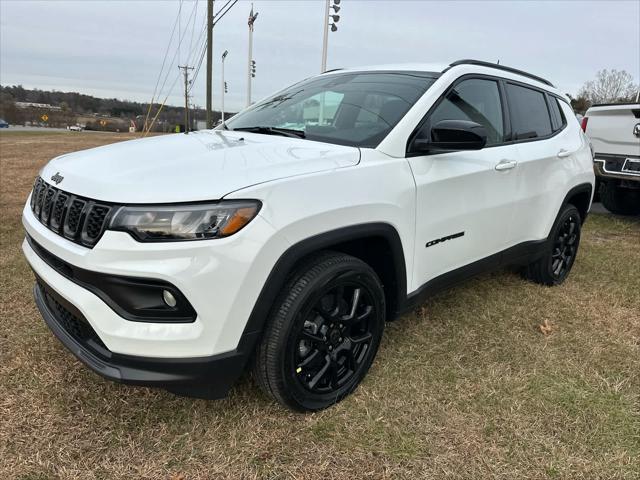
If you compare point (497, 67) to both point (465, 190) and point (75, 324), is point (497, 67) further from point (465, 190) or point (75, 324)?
point (75, 324)

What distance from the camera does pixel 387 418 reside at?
2.44 meters

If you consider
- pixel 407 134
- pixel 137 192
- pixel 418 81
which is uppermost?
pixel 418 81

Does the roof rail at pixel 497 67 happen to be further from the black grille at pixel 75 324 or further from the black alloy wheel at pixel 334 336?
the black grille at pixel 75 324

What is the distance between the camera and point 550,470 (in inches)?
84.7

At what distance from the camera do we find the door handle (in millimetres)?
3195

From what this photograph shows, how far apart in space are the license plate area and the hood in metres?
5.49

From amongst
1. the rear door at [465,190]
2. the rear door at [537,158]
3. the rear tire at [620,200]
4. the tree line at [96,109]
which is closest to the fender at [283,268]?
the rear door at [465,190]

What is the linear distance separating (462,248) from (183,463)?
76.3 inches

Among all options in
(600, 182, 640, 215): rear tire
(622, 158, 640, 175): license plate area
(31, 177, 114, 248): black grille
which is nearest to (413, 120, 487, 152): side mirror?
(31, 177, 114, 248): black grille

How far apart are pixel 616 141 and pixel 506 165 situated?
4.38m

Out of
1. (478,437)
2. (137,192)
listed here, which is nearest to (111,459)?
(137,192)

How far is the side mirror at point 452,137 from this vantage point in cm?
254

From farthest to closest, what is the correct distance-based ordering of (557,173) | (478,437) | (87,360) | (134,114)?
(134,114), (557,173), (478,437), (87,360)

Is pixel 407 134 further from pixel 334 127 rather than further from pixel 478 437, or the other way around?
pixel 478 437
